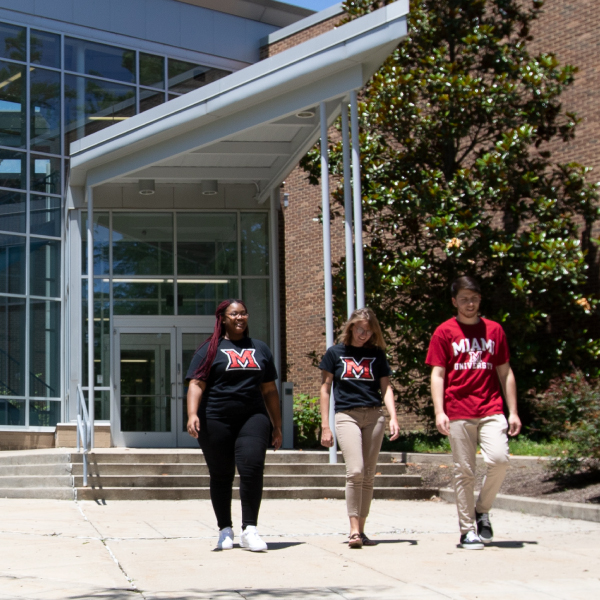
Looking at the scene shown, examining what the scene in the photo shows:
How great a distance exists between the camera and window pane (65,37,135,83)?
1839 cm

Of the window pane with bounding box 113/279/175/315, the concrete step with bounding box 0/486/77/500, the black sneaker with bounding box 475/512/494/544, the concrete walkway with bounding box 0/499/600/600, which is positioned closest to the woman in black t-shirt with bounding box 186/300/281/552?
the concrete walkway with bounding box 0/499/600/600

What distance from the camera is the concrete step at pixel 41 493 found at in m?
10.8

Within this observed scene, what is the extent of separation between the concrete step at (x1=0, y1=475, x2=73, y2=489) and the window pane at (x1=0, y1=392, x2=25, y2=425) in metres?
5.13

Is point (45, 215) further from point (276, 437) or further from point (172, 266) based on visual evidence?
point (276, 437)

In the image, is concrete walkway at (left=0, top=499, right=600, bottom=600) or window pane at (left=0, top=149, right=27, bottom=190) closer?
concrete walkway at (left=0, top=499, right=600, bottom=600)

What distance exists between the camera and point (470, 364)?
6508 mm

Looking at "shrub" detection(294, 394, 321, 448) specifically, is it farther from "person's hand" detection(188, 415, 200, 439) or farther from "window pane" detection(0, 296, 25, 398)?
"person's hand" detection(188, 415, 200, 439)

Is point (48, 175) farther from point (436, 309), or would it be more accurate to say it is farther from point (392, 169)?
point (436, 309)

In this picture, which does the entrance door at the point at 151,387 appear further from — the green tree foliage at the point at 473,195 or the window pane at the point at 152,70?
the window pane at the point at 152,70

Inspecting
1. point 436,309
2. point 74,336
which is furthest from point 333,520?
point 74,336

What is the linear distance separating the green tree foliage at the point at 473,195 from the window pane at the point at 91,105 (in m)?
4.54

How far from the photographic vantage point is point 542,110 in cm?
1627

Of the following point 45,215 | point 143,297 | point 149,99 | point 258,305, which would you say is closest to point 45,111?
point 45,215

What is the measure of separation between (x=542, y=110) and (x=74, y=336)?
9.52m
